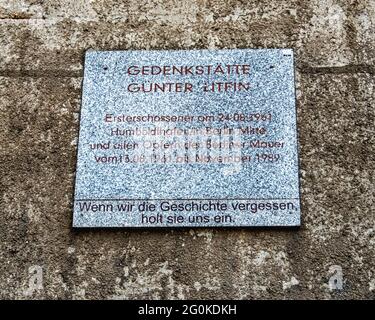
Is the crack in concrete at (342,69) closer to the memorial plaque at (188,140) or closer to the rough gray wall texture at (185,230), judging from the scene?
the rough gray wall texture at (185,230)

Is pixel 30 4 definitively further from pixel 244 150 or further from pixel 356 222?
pixel 356 222

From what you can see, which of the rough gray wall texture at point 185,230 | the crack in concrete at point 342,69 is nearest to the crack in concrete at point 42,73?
the rough gray wall texture at point 185,230

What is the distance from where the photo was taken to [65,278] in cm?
321

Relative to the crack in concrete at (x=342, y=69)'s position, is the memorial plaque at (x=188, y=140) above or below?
below

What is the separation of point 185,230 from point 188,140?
1.60 ft

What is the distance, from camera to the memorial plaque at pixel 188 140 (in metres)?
3.26

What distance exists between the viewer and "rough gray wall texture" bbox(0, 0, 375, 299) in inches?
126

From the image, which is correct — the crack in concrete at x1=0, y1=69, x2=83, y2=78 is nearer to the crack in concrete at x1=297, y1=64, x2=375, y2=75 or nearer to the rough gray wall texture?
the rough gray wall texture

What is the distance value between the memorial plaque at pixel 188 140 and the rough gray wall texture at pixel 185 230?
9 cm

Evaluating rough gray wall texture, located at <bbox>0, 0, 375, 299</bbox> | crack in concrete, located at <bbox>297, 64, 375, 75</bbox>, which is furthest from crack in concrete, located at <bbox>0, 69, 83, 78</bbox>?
crack in concrete, located at <bbox>297, 64, 375, 75</bbox>

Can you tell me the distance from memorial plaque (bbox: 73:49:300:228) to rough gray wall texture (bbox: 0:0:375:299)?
0.28ft

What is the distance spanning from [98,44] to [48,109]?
49cm
